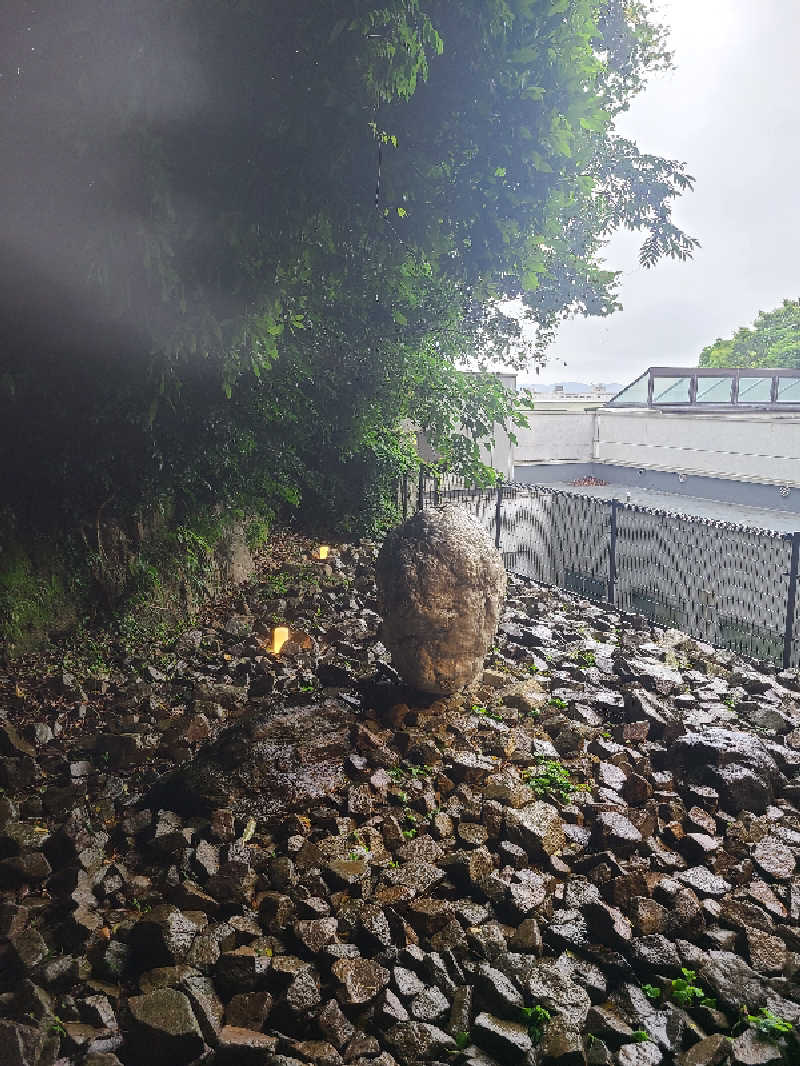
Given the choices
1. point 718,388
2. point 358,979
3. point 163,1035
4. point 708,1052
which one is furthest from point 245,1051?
point 718,388

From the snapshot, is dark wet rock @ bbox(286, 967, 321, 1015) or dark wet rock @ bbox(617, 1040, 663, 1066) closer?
dark wet rock @ bbox(617, 1040, 663, 1066)

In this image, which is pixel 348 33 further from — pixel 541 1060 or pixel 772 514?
pixel 772 514

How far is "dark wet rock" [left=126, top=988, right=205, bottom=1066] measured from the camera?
2.84 m

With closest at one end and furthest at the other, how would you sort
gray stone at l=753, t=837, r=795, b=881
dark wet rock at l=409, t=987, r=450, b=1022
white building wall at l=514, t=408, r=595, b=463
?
dark wet rock at l=409, t=987, r=450, b=1022 → gray stone at l=753, t=837, r=795, b=881 → white building wall at l=514, t=408, r=595, b=463

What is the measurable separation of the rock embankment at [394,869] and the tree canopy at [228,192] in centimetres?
264

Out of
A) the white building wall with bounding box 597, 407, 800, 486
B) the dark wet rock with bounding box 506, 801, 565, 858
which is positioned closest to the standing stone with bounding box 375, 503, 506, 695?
the dark wet rock with bounding box 506, 801, 565, 858

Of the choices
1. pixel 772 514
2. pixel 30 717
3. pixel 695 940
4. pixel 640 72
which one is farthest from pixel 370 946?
pixel 640 72

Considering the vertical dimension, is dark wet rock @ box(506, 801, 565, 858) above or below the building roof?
below

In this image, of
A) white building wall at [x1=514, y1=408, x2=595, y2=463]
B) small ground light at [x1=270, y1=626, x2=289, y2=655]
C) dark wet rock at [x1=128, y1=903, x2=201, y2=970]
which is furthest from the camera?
white building wall at [x1=514, y1=408, x2=595, y2=463]

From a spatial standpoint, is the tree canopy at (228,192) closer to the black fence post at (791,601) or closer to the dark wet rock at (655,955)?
the black fence post at (791,601)

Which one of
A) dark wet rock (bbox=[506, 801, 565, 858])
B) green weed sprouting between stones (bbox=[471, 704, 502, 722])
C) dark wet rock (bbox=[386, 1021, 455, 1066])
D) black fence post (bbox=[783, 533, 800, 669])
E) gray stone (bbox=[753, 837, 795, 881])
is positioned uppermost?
black fence post (bbox=[783, 533, 800, 669])

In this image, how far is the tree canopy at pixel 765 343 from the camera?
3114 cm

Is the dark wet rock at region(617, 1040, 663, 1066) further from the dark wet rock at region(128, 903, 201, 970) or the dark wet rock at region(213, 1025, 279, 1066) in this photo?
the dark wet rock at region(128, 903, 201, 970)

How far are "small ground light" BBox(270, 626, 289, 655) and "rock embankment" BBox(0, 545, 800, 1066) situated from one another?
0.75 metres
